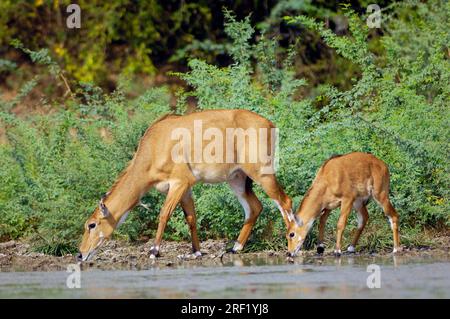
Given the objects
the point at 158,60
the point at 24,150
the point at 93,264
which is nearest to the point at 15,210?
the point at 24,150

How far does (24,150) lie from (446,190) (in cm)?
637

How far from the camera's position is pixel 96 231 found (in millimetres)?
14188

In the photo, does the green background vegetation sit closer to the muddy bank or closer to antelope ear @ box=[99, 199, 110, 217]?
the muddy bank

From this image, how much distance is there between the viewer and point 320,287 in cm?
1093

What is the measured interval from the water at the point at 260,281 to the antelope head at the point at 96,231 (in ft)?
3.15

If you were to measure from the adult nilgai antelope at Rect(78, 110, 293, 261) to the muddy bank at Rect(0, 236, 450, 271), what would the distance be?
268 millimetres

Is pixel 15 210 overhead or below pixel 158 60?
below

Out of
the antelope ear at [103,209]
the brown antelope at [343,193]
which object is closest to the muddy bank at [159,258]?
the brown antelope at [343,193]

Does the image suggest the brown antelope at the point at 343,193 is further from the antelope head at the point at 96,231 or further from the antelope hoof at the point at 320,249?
the antelope head at the point at 96,231

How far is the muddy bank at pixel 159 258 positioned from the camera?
1363cm

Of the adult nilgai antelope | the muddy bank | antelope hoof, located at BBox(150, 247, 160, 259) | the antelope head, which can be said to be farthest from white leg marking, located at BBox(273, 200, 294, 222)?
the antelope head

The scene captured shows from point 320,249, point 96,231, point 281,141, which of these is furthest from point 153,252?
point 281,141
